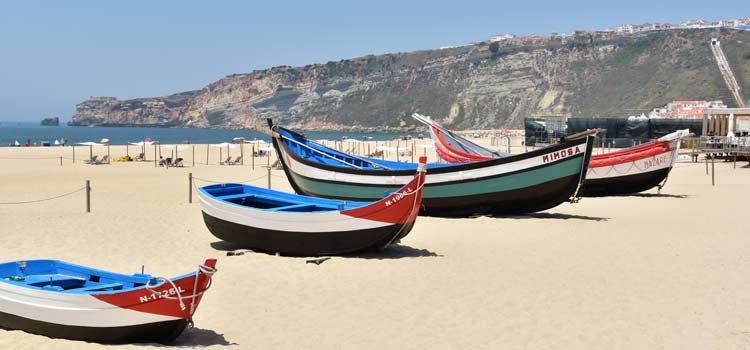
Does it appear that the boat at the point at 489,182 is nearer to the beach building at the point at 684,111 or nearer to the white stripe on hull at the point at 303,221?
the white stripe on hull at the point at 303,221

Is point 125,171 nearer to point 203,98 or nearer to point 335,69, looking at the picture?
point 335,69

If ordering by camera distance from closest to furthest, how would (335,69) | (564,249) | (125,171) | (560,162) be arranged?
(564,249) → (560,162) → (125,171) → (335,69)

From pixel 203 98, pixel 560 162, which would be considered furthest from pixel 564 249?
pixel 203 98

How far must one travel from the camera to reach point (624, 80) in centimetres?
11750

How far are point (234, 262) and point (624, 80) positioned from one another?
4538 inches

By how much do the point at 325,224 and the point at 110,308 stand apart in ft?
15.2

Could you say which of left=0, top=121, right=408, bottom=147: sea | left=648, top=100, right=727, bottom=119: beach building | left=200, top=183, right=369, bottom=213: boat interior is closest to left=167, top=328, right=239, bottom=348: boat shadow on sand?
left=200, top=183, right=369, bottom=213: boat interior

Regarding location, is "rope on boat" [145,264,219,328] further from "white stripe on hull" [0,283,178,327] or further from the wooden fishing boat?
the wooden fishing boat

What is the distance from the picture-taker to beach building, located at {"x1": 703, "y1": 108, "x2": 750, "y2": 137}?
35719mm

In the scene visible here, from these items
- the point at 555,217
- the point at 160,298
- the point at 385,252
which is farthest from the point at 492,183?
the point at 160,298

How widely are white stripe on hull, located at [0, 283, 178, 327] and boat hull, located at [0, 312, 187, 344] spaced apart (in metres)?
0.05

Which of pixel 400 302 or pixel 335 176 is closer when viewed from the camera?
pixel 400 302

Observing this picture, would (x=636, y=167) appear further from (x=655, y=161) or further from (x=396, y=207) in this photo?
(x=396, y=207)

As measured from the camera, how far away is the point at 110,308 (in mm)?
6617
